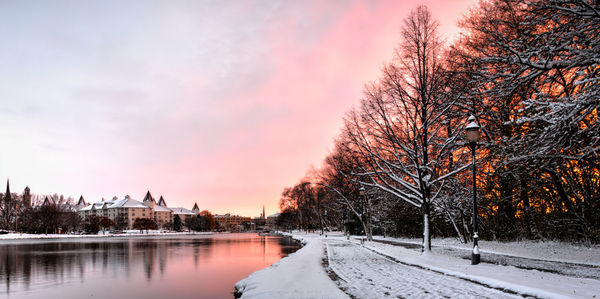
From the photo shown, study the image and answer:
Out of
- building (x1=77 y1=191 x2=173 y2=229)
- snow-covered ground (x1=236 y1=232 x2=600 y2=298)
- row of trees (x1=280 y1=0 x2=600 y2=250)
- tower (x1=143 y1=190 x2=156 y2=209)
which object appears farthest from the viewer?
tower (x1=143 y1=190 x2=156 y2=209)

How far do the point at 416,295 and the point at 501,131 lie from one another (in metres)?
14.2

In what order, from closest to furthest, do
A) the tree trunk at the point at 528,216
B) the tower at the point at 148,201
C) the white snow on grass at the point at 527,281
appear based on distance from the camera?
the white snow on grass at the point at 527,281
the tree trunk at the point at 528,216
the tower at the point at 148,201

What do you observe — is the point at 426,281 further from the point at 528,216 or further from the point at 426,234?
the point at 528,216

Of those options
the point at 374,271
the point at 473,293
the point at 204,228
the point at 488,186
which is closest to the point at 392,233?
the point at 488,186

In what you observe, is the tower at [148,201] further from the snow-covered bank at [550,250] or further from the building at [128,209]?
the snow-covered bank at [550,250]

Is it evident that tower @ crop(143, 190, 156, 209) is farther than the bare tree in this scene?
Yes

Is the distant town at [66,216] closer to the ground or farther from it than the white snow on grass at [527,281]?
closer to the ground

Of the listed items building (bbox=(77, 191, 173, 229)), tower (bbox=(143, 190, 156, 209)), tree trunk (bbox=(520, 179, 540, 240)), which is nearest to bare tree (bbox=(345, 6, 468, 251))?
tree trunk (bbox=(520, 179, 540, 240))

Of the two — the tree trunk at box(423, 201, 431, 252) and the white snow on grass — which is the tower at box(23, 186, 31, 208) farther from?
the white snow on grass

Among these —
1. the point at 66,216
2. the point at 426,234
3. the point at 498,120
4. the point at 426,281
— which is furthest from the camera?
the point at 66,216

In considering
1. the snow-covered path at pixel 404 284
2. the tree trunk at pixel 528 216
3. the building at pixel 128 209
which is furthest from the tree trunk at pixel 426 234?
the building at pixel 128 209

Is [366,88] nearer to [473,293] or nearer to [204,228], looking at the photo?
[473,293]

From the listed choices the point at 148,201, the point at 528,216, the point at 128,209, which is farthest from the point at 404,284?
the point at 148,201

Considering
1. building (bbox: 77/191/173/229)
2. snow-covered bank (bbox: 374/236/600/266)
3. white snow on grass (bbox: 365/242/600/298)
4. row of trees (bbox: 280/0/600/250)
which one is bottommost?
→ building (bbox: 77/191/173/229)
